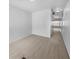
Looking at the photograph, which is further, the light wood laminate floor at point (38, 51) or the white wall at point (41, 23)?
the white wall at point (41, 23)

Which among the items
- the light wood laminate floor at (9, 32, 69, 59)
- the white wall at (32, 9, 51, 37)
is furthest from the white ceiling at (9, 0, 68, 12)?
the light wood laminate floor at (9, 32, 69, 59)

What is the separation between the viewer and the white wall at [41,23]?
5488mm

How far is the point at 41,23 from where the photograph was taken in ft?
19.7

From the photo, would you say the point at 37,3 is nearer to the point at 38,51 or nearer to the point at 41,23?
the point at 41,23

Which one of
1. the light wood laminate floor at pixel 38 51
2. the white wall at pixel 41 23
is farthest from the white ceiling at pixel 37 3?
the light wood laminate floor at pixel 38 51

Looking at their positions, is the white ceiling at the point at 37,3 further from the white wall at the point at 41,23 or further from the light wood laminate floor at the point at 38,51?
the light wood laminate floor at the point at 38,51

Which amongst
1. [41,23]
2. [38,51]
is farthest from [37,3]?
[38,51]
